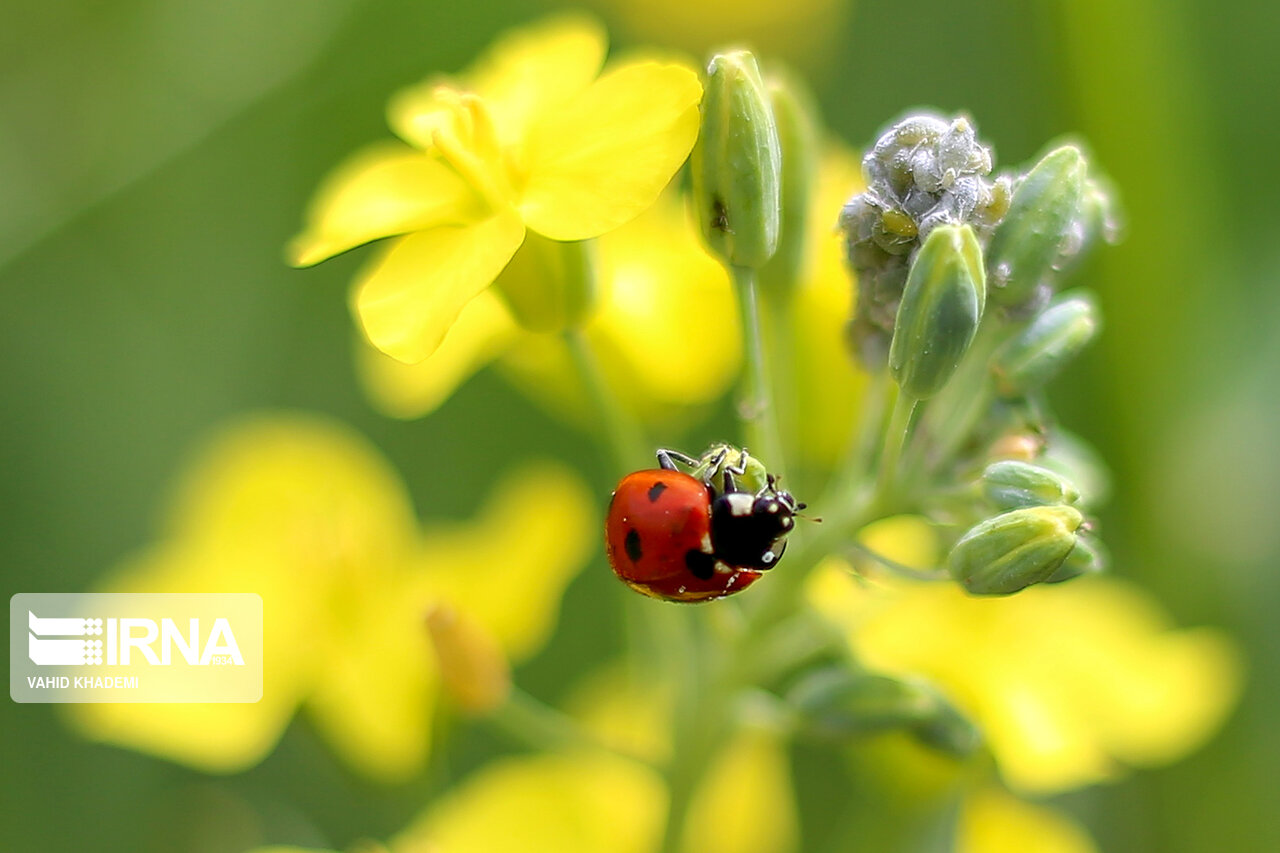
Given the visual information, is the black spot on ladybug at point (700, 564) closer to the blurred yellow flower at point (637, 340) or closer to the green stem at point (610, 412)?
the green stem at point (610, 412)

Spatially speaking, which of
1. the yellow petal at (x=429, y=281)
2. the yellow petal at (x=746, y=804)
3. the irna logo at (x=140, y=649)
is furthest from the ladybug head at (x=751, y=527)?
the irna logo at (x=140, y=649)

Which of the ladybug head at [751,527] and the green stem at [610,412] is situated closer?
the ladybug head at [751,527]

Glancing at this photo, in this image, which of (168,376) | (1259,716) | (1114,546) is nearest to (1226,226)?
(1114,546)

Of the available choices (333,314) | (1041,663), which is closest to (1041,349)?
(1041,663)

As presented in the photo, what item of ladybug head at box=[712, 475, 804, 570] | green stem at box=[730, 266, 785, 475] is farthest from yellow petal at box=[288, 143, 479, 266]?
ladybug head at box=[712, 475, 804, 570]

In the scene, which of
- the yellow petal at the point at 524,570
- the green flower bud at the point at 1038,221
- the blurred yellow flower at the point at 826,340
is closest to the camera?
the green flower bud at the point at 1038,221

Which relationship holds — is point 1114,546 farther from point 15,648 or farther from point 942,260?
point 15,648

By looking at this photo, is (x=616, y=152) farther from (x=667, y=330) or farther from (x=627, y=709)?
(x=627, y=709)
